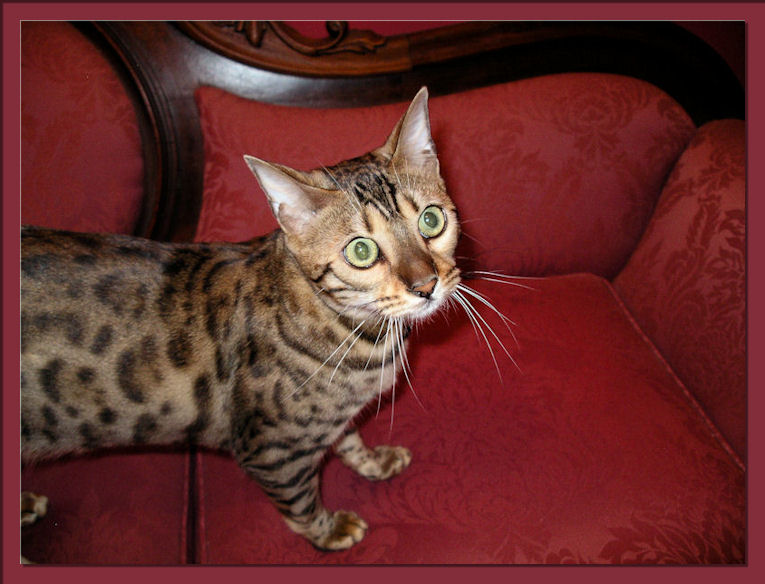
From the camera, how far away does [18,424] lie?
0.86 meters

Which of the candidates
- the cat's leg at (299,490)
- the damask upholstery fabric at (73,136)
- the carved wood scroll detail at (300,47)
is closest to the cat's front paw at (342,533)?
the cat's leg at (299,490)

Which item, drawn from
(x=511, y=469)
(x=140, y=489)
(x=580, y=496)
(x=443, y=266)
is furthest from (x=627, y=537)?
(x=140, y=489)

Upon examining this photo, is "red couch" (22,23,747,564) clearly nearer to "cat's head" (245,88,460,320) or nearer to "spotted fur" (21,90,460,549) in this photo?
"spotted fur" (21,90,460,549)

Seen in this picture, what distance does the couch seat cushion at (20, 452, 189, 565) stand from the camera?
3.21ft

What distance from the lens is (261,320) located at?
94cm

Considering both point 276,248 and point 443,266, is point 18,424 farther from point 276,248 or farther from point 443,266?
point 443,266

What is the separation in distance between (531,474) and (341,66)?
107 cm

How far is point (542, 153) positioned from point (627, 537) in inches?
36.6

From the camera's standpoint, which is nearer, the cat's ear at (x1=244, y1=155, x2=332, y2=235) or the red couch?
the cat's ear at (x1=244, y1=155, x2=332, y2=235)

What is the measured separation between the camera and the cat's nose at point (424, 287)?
823mm

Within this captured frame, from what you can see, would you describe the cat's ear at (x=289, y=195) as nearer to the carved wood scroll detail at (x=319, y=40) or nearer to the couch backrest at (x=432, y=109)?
the couch backrest at (x=432, y=109)

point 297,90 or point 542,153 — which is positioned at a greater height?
point 297,90

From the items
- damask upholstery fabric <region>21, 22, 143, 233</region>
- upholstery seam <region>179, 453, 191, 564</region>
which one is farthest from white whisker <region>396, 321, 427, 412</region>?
damask upholstery fabric <region>21, 22, 143, 233</region>

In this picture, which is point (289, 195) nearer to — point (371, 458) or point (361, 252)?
point (361, 252)
